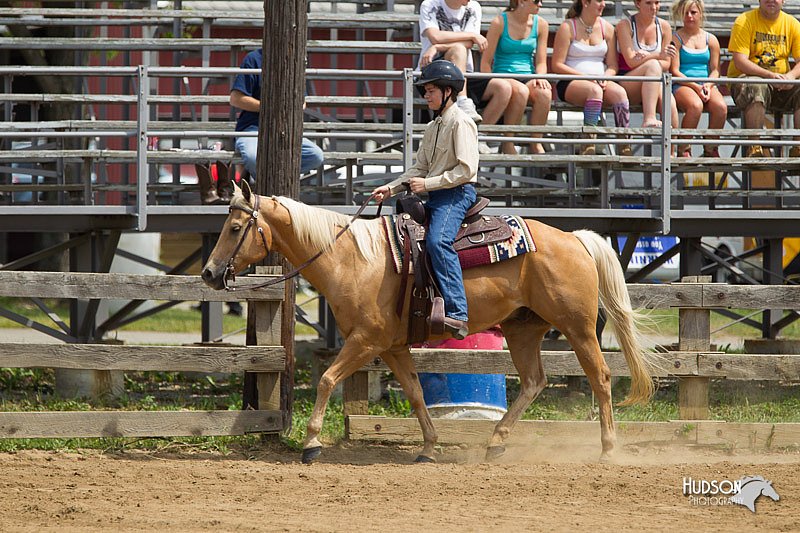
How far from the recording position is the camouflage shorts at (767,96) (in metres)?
11.3

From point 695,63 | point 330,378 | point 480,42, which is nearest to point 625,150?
point 695,63

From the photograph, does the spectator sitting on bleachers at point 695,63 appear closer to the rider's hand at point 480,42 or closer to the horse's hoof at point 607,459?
the rider's hand at point 480,42

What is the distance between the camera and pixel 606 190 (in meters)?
10.6

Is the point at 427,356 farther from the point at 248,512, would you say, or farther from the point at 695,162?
the point at 695,162

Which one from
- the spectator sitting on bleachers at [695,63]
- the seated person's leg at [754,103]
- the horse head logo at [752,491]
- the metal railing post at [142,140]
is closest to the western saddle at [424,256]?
the horse head logo at [752,491]

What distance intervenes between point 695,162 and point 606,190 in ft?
2.85

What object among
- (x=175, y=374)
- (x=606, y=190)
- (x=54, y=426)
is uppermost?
(x=606, y=190)

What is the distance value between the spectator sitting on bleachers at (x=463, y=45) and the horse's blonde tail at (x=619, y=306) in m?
2.51

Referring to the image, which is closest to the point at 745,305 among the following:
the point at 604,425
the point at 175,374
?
the point at 604,425

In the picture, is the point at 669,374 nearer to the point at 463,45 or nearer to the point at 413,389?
the point at 413,389

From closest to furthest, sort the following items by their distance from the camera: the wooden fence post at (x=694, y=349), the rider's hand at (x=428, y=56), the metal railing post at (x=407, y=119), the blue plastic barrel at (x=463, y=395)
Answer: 1. the wooden fence post at (x=694, y=349)
2. the blue plastic barrel at (x=463, y=395)
3. the metal railing post at (x=407, y=119)
4. the rider's hand at (x=428, y=56)

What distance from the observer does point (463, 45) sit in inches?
424

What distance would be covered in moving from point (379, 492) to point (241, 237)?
6.87ft

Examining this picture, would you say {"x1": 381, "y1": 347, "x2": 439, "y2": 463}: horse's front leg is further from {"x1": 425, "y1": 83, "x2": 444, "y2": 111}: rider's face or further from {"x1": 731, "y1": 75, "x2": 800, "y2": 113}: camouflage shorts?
{"x1": 731, "y1": 75, "x2": 800, "y2": 113}: camouflage shorts
